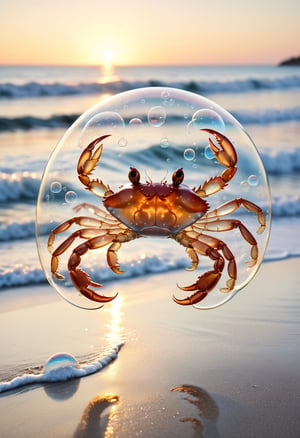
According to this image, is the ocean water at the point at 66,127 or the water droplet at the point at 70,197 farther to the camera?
the ocean water at the point at 66,127

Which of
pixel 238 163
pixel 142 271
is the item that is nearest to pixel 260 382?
pixel 238 163

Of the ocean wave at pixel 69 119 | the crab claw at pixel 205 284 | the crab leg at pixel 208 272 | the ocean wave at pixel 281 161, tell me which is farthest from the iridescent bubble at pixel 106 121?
the ocean wave at pixel 69 119

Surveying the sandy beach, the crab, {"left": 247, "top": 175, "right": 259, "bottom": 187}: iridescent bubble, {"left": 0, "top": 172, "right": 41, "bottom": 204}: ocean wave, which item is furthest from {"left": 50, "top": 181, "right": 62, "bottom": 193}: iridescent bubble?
{"left": 0, "top": 172, "right": 41, "bottom": 204}: ocean wave

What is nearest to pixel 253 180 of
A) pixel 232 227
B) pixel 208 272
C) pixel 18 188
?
pixel 232 227

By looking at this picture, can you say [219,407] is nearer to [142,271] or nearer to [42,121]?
[142,271]

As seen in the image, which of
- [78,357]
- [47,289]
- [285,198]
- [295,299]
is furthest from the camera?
[285,198]

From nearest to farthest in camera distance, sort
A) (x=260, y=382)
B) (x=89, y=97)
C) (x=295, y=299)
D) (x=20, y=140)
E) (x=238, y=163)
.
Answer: (x=238, y=163), (x=260, y=382), (x=295, y=299), (x=20, y=140), (x=89, y=97)

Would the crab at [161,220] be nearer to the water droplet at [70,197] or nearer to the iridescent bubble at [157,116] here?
the water droplet at [70,197]

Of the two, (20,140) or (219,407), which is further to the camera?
(20,140)

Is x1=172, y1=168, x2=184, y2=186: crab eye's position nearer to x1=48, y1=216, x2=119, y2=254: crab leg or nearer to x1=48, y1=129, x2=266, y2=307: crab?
x1=48, y1=129, x2=266, y2=307: crab
